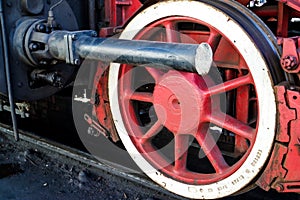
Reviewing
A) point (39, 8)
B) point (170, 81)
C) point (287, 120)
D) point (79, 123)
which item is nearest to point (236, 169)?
point (287, 120)

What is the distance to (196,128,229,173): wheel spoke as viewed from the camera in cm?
225

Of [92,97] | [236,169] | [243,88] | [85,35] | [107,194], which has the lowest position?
[107,194]

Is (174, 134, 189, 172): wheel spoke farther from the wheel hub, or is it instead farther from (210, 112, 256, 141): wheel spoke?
(210, 112, 256, 141): wheel spoke

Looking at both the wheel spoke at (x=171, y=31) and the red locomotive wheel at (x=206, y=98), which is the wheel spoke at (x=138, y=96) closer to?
the red locomotive wheel at (x=206, y=98)

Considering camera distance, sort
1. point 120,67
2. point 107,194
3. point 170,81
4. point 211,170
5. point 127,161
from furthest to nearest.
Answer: point 127,161 < point 211,170 < point 107,194 < point 120,67 < point 170,81

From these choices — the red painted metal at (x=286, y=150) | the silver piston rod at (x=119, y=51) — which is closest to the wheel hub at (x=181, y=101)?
the silver piston rod at (x=119, y=51)

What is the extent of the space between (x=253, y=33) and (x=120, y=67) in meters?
0.92

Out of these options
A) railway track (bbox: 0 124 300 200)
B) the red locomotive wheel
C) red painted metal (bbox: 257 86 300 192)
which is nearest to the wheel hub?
the red locomotive wheel

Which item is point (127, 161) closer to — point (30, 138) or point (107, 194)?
point (107, 194)

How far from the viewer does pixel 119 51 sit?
2012 millimetres

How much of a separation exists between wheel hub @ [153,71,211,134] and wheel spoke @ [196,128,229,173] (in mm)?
68

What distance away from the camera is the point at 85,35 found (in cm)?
226

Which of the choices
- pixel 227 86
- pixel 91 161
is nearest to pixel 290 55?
pixel 227 86

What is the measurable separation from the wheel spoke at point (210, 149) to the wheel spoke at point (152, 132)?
0.28 metres
